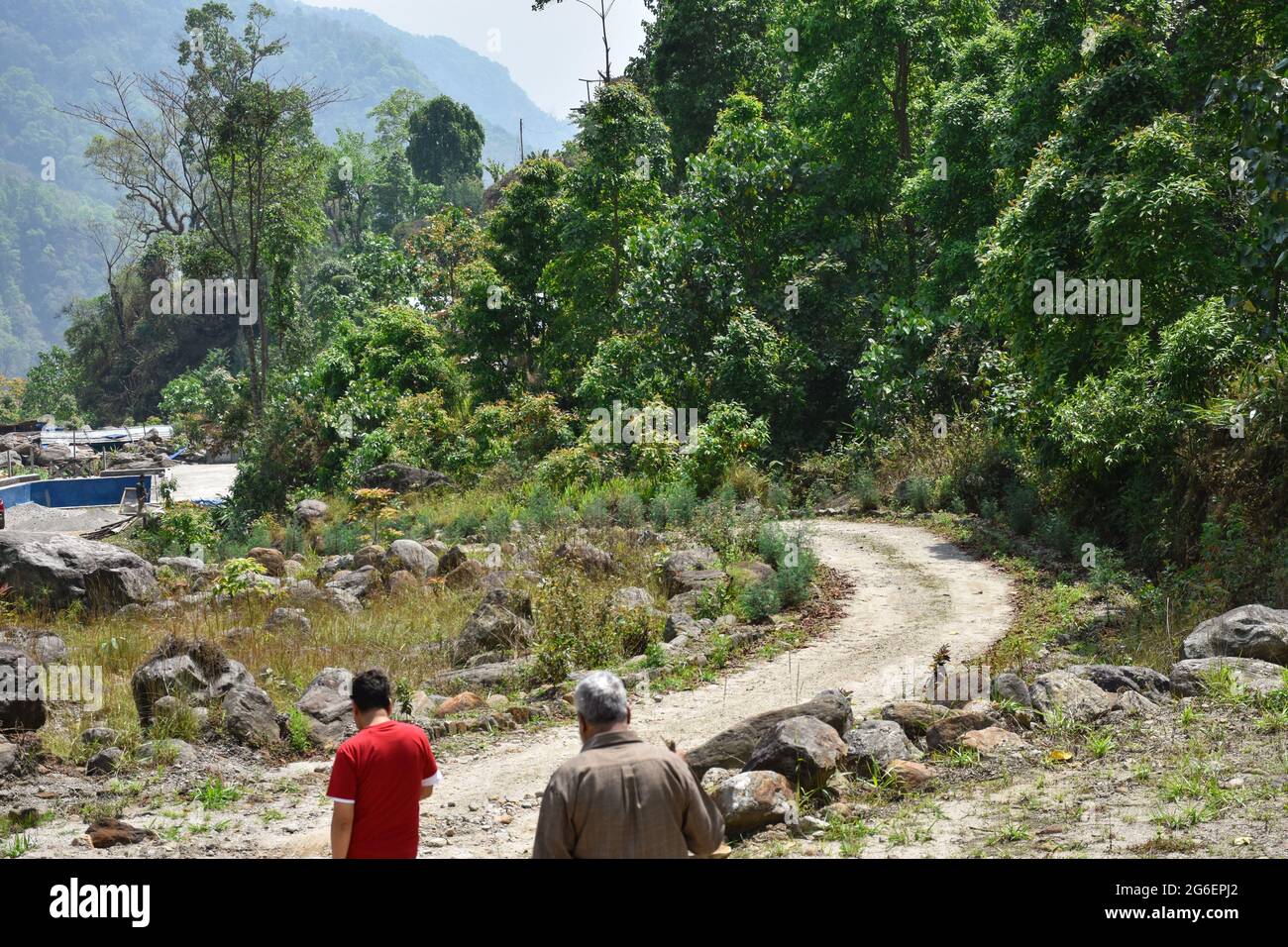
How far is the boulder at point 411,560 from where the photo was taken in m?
14.3

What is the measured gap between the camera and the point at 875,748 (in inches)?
266

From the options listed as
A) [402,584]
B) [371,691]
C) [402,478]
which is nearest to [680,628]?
[402,584]

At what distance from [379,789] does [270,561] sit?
42.3 feet

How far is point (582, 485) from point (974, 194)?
28.3 feet

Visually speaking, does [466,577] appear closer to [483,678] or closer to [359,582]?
[359,582]

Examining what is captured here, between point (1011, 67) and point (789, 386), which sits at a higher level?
point (1011, 67)

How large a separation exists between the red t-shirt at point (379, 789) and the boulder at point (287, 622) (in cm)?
734

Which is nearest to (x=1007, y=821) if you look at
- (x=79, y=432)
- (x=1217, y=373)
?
(x=1217, y=373)

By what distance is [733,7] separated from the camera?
93.9ft

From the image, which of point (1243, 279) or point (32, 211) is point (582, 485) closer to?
point (1243, 279)

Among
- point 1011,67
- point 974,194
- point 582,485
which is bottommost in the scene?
point 582,485

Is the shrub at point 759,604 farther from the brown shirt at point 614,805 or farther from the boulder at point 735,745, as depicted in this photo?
the brown shirt at point 614,805

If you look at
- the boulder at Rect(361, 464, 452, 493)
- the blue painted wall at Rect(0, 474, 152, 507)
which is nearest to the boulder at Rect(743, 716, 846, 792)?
the boulder at Rect(361, 464, 452, 493)

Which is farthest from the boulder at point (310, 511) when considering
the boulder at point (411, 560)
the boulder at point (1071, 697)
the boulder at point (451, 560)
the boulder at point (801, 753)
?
the boulder at point (1071, 697)
